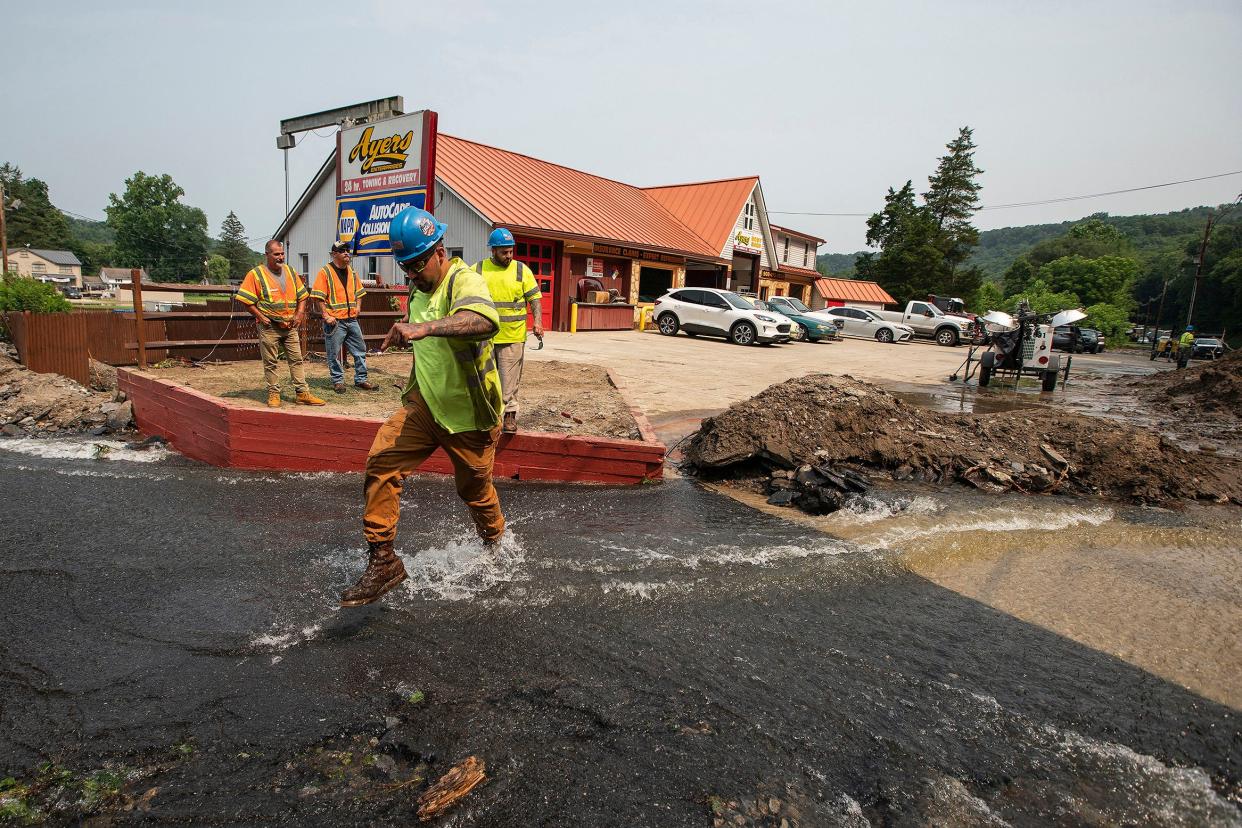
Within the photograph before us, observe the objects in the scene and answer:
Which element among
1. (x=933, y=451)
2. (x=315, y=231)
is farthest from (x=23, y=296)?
(x=315, y=231)

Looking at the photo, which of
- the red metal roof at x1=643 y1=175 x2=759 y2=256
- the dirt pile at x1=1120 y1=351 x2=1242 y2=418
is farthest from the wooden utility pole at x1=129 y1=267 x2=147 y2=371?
the red metal roof at x1=643 y1=175 x2=759 y2=256

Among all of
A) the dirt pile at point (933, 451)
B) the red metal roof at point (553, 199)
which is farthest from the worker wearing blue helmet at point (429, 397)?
the red metal roof at point (553, 199)

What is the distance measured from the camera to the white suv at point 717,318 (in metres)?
21.8

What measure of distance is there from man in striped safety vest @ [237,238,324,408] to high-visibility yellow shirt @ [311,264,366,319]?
17.7 inches

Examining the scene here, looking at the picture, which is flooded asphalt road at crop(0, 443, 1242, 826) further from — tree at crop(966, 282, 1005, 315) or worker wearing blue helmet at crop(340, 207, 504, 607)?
tree at crop(966, 282, 1005, 315)

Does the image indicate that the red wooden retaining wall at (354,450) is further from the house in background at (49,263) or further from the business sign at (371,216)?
the house in background at (49,263)

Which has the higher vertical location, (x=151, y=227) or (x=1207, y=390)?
(x=151, y=227)

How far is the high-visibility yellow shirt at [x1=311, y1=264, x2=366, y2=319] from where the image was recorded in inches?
304

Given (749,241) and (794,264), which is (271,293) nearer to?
(749,241)

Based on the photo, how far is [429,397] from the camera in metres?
3.38

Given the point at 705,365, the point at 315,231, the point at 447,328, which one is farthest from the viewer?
the point at 315,231

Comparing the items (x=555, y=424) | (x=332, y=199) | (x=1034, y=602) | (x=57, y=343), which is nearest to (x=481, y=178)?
(x=332, y=199)

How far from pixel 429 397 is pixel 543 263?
64.3 feet

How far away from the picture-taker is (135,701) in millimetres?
2512
